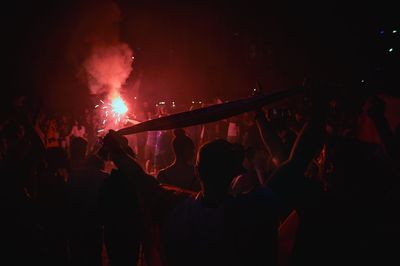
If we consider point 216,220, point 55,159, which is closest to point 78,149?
point 55,159

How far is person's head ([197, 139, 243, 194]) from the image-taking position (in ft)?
7.80

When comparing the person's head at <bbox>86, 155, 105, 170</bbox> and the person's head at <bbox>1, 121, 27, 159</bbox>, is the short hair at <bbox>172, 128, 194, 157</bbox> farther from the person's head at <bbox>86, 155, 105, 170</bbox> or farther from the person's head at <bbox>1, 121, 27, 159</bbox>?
the person's head at <bbox>1, 121, 27, 159</bbox>

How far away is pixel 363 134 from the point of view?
439 centimetres

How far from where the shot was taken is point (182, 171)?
515cm

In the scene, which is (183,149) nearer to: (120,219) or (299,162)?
(120,219)

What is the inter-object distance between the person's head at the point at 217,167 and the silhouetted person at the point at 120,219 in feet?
5.29

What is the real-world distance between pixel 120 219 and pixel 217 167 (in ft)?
7.27

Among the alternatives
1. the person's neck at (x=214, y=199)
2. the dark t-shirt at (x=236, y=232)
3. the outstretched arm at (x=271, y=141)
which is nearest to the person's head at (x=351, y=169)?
the outstretched arm at (x=271, y=141)

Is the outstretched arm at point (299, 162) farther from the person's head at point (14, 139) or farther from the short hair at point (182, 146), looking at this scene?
the person's head at point (14, 139)

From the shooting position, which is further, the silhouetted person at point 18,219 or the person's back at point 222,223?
the silhouetted person at point 18,219

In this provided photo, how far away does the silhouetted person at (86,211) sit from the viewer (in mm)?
4824

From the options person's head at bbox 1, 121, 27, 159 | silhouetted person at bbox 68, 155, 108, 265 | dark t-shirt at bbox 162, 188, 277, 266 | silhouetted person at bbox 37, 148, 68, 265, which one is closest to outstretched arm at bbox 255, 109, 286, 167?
dark t-shirt at bbox 162, 188, 277, 266

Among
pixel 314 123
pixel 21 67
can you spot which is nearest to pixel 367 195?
pixel 314 123

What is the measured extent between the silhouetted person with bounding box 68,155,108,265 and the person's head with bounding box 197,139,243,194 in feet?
8.72
